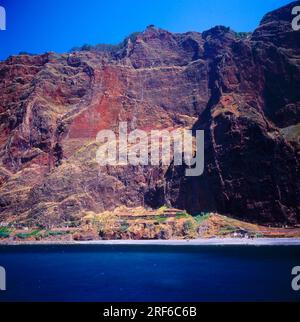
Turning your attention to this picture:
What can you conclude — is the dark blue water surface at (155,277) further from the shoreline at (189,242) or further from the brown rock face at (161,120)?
the brown rock face at (161,120)

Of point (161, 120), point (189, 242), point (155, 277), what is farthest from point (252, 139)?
point (155, 277)

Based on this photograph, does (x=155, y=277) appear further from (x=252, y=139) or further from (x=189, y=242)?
(x=252, y=139)

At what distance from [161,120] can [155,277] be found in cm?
11874

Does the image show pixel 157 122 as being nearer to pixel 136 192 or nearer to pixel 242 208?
pixel 136 192

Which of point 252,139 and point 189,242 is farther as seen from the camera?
point 252,139

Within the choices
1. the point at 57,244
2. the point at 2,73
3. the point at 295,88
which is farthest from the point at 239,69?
the point at 2,73

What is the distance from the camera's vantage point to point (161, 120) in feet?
569

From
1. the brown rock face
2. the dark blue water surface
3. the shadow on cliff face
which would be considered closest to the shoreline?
the brown rock face

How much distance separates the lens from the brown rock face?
123m

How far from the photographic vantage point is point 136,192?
14675 cm

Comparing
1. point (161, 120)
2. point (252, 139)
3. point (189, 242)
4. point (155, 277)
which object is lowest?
point (189, 242)

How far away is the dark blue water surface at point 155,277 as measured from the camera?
43.5 m
